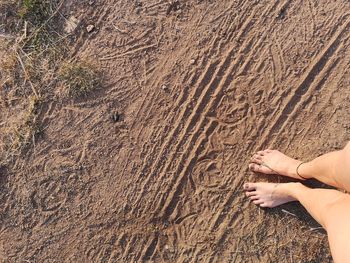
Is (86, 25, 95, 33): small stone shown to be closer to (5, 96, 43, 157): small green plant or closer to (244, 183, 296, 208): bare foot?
(5, 96, 43, 157): small green plant

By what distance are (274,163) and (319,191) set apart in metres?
0.40

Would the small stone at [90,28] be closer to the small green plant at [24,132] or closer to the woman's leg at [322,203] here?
the small green plant at [24,132]

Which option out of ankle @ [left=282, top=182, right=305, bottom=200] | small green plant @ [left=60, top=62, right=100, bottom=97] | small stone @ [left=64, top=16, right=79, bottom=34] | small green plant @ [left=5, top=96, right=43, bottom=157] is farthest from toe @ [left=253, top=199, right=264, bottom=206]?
small stone @ [left=64, top=16, right=79, bottom=34]

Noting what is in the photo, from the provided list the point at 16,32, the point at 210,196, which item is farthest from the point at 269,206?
the point at 16,32

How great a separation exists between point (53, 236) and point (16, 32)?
1.46m

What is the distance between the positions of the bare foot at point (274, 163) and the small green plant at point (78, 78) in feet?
4.02

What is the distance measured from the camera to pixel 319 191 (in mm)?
2885

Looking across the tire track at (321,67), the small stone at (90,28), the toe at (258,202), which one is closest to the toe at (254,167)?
the toe at (258,202)

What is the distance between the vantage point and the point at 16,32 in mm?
3369

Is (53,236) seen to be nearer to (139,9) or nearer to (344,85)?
(139,9)

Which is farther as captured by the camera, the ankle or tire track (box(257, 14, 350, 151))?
tire track (box(257, 14, 350, 151))

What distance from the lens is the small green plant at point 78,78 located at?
330 cm

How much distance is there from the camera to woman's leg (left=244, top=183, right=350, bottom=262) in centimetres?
235

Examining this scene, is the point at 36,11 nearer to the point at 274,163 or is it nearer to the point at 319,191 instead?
the point at 274,163
